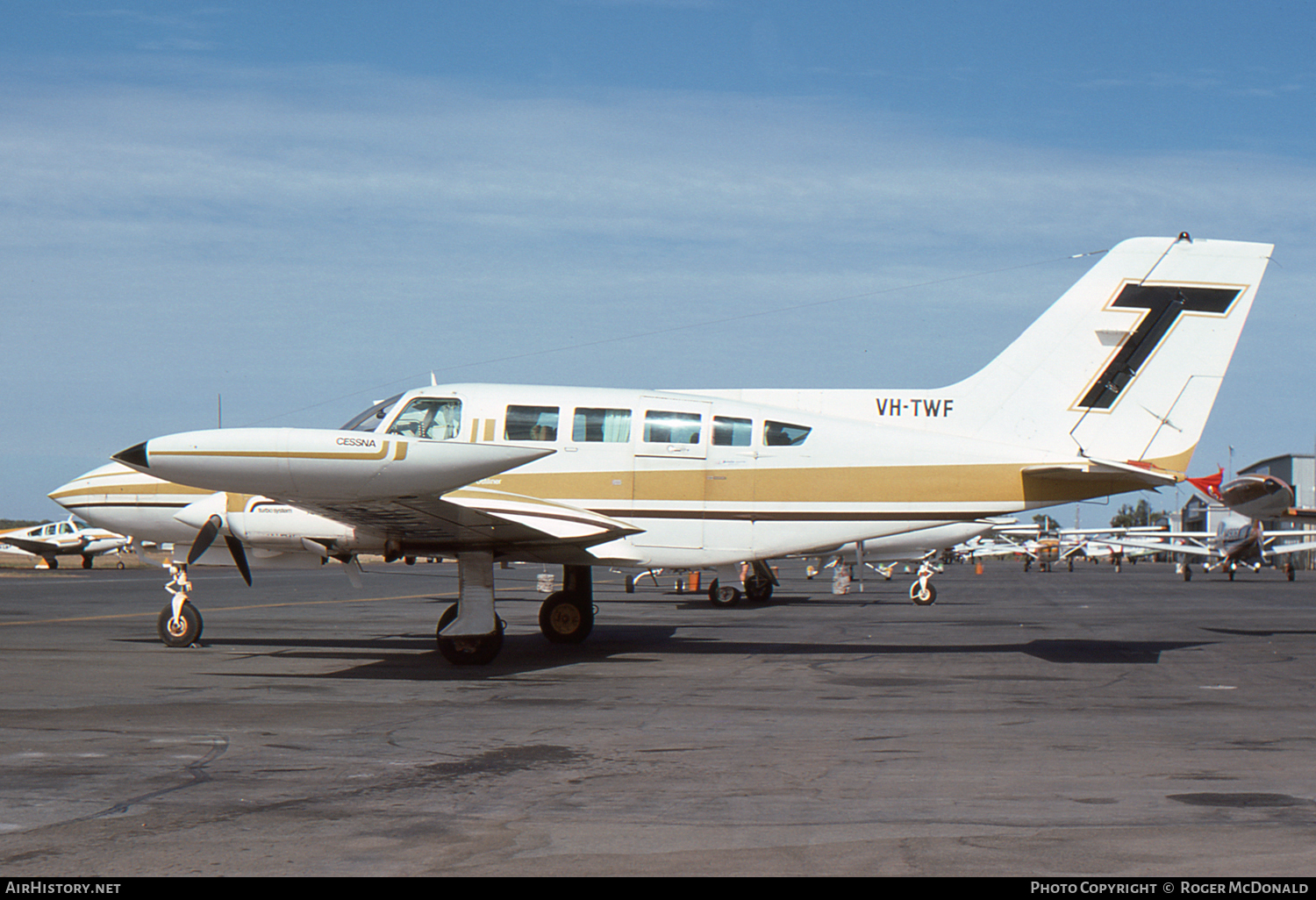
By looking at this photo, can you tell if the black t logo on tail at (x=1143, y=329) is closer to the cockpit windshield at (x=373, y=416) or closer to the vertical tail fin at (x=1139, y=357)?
the vertical tail fin at (x=1139, y=357)

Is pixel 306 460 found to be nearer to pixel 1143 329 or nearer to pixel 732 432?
pixel 732 432

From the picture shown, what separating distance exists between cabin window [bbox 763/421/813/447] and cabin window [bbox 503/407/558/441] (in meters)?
2.64

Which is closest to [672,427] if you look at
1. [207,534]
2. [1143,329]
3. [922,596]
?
[207,534]

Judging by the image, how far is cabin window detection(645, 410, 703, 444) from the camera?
14.0 meters

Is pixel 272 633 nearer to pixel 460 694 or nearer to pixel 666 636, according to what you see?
pixel 666 636

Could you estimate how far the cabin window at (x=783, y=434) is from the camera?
13.9m

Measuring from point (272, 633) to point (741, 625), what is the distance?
27.4ft

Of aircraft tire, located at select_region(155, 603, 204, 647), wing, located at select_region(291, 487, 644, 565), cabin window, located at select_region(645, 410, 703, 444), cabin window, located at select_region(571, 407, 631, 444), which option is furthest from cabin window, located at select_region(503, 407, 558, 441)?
aircraft tire, located at select_region(155, 603, 204, 647)

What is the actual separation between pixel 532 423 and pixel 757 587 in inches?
651

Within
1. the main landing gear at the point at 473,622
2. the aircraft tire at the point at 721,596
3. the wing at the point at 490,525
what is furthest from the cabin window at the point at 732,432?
the aircraft tire at the point at 721,596

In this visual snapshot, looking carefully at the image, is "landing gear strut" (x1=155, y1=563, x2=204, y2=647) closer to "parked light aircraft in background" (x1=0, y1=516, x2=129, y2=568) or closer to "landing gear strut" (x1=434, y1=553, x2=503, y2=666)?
"landing gear strut" (x1=434, y1=553, x2=503, y2=666)

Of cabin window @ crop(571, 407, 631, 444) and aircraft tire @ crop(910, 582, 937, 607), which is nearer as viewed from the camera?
cabin window @ crop(571, 407, 631, 444)

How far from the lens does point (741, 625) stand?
2120 centimetres

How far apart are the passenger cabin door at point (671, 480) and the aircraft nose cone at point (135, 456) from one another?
224 inches
